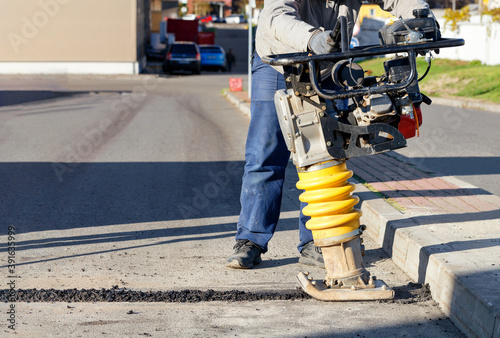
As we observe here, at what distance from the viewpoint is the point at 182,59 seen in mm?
34875

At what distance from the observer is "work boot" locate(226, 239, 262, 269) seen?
3977 millimetres

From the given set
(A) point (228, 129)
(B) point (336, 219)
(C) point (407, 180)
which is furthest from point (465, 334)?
(A) point (228, 129)

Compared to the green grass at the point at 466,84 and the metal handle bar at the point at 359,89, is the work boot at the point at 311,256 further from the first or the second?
the green grass at the point at 466,84

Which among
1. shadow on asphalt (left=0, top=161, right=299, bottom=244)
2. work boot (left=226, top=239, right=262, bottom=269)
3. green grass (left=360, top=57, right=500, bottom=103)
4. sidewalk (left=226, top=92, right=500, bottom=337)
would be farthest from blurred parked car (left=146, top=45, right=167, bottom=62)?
work boot (left=226, top=239, right=262, bottom=269)

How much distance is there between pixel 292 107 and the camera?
340 centimetres

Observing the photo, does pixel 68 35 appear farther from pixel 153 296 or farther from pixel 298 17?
pixel 153 296

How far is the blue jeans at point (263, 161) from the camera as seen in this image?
400 cm

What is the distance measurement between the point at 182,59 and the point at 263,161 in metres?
31.6

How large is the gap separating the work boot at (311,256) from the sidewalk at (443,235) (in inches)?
19.3

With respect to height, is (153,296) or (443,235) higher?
(443,235)

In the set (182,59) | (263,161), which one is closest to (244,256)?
(263,161)

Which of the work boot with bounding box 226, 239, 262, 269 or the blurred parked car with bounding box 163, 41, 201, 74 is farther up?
the work boot with bounding box 226, 239, 262, 269

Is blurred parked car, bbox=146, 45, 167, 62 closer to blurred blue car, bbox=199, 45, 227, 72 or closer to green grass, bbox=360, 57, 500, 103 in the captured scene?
blurred blue car, bbox=199, 45, 227, 72

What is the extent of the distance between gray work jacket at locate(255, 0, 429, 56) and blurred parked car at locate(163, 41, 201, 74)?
3137 centimetres
